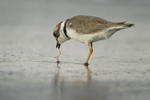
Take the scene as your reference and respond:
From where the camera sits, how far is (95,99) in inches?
131

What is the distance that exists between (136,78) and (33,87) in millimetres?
1858

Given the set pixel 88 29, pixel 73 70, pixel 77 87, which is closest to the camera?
pixel 77 87

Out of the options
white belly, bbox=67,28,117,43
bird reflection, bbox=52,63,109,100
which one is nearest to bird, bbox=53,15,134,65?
white belly, bbox=67,28,117,43

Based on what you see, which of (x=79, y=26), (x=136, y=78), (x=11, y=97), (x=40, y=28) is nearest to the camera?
(x=11, y=97)

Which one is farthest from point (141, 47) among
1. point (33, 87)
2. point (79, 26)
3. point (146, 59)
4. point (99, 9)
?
point (99, 9)

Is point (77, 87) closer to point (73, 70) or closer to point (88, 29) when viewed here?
point (73, 70)

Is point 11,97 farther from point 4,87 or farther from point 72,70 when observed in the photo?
point 72,70

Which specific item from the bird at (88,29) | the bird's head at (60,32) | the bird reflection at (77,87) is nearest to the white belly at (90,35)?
the bird at (88,29)

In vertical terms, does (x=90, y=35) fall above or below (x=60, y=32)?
below

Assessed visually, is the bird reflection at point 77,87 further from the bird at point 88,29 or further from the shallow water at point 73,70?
the bird at point 88,29

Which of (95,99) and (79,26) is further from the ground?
(79,26)

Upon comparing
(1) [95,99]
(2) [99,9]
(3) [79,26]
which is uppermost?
(2) [99,9]

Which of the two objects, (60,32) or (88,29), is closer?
(88,29)

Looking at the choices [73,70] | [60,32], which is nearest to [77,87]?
[73,70]
